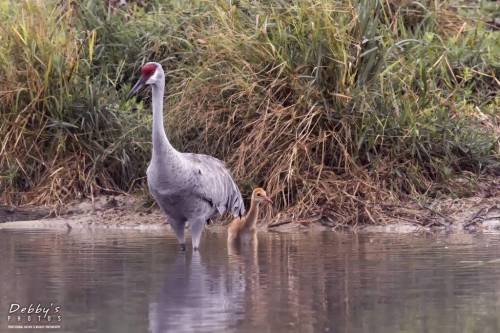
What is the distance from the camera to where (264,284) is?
269 inches

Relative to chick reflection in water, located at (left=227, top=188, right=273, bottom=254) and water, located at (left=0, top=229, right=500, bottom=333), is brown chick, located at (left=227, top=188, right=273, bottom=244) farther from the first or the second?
water, located at (left=0, top=229, right=500, bottom=333)

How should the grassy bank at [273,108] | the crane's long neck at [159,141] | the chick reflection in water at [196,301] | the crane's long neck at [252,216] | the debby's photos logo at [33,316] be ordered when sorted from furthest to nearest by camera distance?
the grassy bank at [273,108] < the crane's long neck at [252,216] < the crane's long neck at [159,141] < the debby's photos logo at [33,316] < the chick reflection in water at [196,301]

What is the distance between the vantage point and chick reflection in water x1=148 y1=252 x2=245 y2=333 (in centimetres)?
558

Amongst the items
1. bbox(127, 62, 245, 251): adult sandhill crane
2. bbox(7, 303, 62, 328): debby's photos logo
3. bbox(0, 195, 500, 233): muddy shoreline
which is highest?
bbox(127, 62, 245, 251): adult sandhill crane

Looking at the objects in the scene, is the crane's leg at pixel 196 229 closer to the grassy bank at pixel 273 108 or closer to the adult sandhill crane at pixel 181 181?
the adult sandhill crane at pixel 181 181

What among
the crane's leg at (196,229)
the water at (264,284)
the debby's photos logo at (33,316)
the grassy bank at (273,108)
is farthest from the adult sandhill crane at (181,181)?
the debby's photos logo at (33,316)

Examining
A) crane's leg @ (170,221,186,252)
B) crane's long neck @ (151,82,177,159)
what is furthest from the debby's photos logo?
crane's leg @ (170,221,186,252)

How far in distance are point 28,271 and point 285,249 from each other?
7.17 ft

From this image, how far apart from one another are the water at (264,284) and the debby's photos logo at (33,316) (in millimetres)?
29

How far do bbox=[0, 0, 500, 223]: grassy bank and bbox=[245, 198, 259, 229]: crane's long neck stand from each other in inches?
23.0

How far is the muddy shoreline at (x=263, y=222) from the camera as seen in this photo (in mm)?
9875

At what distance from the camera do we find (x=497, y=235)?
9250mm

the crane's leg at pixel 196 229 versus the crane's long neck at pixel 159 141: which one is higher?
the crane's long neck at pixel 159 141

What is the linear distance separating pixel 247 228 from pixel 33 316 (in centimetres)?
355
